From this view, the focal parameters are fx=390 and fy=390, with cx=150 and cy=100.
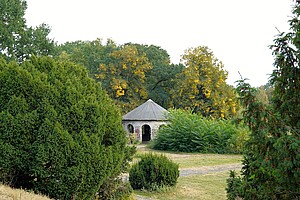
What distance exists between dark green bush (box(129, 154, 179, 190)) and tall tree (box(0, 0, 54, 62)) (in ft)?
73.7

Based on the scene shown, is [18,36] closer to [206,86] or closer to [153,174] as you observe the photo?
[206,86]

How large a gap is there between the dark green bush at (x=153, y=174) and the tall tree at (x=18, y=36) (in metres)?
22.5

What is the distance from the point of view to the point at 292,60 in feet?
13.2

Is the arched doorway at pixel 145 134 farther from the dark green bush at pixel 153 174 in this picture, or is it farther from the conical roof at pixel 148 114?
the dark green bush at pixel 153 174

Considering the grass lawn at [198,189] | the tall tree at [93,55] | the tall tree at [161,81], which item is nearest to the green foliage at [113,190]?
the grass lawn at [198,189]

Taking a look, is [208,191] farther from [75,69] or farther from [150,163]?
[75,69]

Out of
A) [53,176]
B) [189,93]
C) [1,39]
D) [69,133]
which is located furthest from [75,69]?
[189,93]

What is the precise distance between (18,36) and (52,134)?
27253 millimetres

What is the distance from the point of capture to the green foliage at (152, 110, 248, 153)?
22.6m

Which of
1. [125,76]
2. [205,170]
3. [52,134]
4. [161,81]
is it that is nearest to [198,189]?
[205,170]

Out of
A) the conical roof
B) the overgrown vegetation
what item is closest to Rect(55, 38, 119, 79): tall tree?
the conical roof

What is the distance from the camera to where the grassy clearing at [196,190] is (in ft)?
32.5

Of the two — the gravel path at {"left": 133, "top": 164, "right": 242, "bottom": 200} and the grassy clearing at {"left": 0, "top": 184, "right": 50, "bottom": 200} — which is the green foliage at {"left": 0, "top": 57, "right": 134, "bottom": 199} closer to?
→ the grassy clearing at {"left": 0, "top": 184, "right": 50, "bottom": 200}

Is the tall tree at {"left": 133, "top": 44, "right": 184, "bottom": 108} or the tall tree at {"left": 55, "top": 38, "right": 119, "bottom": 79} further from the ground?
the tall tree at {"left": 55, "top": 38, "right": 119, "bottom": 79}
